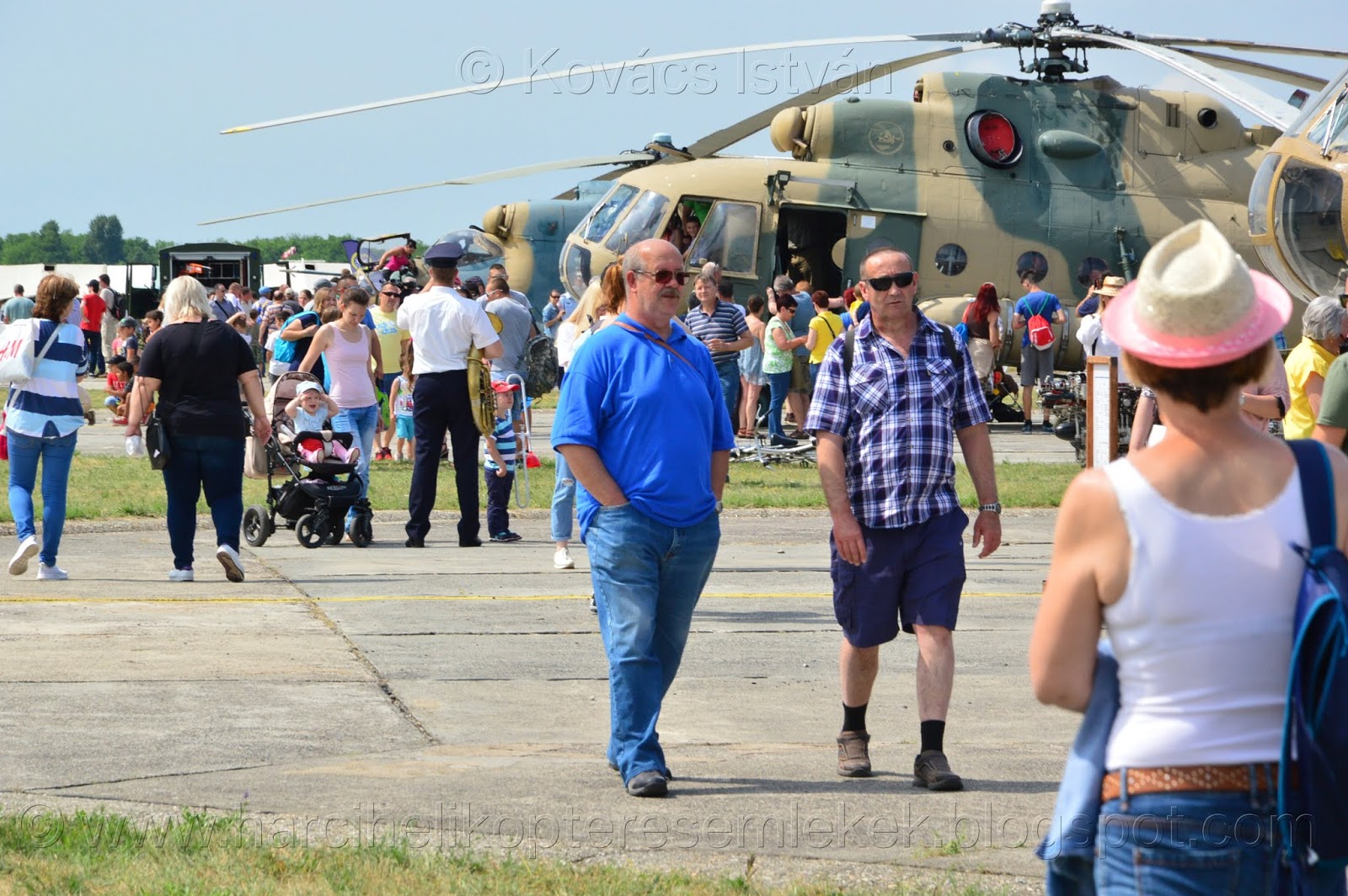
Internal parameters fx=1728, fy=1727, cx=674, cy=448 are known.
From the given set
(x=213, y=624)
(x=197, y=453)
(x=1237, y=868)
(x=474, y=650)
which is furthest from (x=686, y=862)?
(x=197, y=453)

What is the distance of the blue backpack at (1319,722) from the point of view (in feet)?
8.81

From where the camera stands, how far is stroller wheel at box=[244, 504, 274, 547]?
11.7 m

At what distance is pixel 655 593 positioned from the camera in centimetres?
581

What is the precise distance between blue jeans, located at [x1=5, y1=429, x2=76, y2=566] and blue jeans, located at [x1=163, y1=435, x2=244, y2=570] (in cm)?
67

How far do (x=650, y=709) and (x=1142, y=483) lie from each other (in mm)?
3108

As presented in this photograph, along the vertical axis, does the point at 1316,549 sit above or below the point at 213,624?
above

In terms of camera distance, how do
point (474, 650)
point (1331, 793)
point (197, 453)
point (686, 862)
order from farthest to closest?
1. point (197, 453)
2. point (474, 650)
3. point (686, 862)
4. point (1331, 793)

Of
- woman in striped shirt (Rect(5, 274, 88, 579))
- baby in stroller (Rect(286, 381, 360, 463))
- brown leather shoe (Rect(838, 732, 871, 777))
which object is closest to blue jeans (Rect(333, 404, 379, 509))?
baby in stroller (Rect(286, 381, 360, 463))

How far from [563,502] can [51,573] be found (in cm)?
298

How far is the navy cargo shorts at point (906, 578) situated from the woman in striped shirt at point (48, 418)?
5.73m

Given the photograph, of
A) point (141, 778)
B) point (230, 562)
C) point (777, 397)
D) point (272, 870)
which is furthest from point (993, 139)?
point (272, 870)

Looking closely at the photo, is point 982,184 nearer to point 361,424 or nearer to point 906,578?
point 361,424

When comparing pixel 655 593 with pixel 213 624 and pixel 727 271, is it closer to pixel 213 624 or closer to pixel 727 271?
pixel 213 624

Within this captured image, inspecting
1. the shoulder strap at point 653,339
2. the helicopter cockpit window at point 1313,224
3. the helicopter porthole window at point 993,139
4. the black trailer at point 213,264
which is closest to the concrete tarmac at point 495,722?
the shoulder strap at point 653,339
